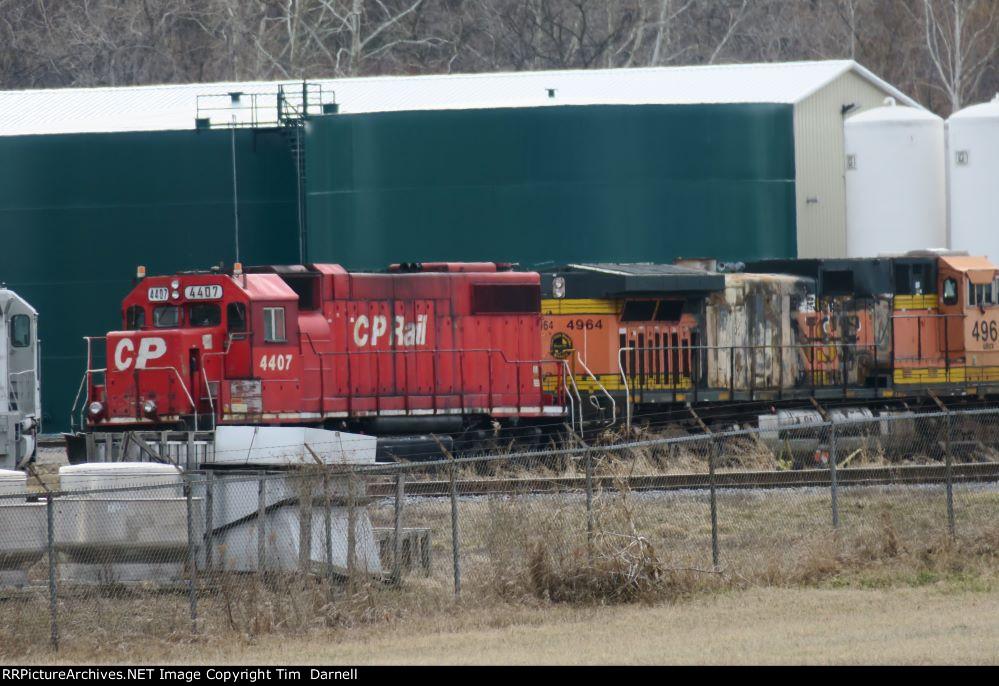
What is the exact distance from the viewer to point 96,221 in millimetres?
35469

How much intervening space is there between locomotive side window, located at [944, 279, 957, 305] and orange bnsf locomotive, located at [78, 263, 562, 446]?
8156mm

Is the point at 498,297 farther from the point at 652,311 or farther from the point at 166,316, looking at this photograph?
the point at 166,316

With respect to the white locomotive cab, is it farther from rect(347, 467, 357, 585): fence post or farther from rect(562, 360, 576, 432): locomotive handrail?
rect(347, 467, 357, 585): fence post

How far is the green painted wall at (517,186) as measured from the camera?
35.1 metres

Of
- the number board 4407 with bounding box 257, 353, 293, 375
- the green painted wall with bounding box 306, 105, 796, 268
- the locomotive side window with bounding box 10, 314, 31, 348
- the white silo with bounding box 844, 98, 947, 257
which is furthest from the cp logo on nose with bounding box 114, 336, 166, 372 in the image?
the white silo with bounding box 844, 98, 947, 257

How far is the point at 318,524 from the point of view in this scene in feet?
46.1

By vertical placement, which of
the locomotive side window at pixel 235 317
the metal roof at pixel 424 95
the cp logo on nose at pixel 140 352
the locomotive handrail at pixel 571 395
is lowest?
the locomotive handrail at pixel 571 395

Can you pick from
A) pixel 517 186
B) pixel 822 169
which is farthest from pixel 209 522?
pixel 822 169

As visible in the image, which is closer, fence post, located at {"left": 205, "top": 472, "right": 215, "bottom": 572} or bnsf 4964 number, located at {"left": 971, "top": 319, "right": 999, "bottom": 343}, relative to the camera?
fence post, located at {"left": 205, "top": 472, "right": 215, "bottom": 572}

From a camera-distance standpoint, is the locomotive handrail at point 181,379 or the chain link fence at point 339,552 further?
the locomotive handrail at point 181,379

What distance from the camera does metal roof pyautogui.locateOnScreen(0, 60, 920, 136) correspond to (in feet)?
122

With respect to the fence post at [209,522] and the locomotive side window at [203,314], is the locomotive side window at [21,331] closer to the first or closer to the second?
the locomotive side window at [203,314]

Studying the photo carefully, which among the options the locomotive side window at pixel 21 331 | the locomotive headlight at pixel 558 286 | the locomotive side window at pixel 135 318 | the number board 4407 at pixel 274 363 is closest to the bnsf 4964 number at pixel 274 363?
the number board 4407 at pixel 274 363

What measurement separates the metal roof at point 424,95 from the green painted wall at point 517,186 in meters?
0.91
